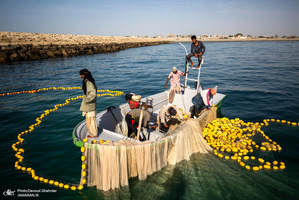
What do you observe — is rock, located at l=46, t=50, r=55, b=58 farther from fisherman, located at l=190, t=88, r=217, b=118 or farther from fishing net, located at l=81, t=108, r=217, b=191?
fishing net, located at l=81, t=108, r=217, b=191

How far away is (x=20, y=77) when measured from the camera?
870 inches

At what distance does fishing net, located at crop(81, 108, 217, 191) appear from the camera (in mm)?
4895

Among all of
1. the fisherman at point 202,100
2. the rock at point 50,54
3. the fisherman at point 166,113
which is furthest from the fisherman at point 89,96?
the rock at point 50,54

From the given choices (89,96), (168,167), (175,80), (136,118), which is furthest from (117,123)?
(175,80)

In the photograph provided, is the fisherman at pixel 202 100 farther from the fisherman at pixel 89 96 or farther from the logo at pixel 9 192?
the logo at pixel 9 192

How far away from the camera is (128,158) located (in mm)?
5141

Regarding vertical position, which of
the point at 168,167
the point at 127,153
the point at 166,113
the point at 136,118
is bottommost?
the point at 168,167

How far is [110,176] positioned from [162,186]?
195 cm

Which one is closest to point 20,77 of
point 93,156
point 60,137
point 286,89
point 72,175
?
point 60,137

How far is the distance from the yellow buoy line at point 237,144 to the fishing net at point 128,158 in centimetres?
245

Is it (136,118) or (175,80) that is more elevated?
(175,80)

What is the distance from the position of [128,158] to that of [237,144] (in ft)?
18.4

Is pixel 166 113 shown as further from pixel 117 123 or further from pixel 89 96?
pixel 89 96

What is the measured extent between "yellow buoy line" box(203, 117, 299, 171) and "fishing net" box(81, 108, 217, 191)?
2454 millimetres
